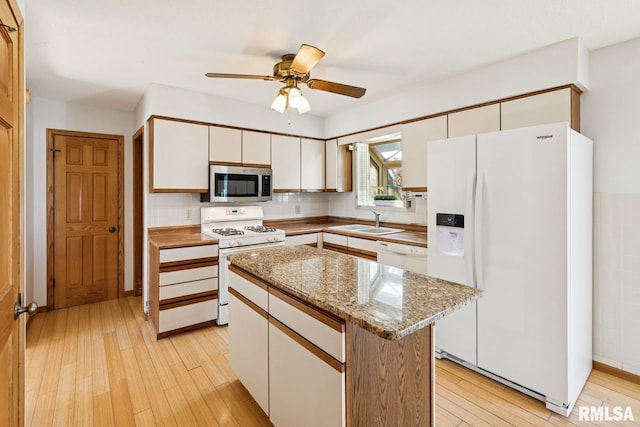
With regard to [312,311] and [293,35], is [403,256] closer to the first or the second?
[312,311]

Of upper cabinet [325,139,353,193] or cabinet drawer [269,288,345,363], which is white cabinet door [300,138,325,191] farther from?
cabinet drawer [269,288,345,363]

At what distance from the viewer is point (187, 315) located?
295 centimetres

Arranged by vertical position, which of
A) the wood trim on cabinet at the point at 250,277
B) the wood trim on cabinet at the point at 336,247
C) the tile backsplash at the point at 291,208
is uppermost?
the tile backsplash at the point at 291,208

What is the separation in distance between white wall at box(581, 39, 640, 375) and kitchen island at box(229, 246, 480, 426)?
1.69 meters

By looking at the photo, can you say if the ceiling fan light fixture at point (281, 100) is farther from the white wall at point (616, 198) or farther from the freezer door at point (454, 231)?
the white wall at point (616, 198)

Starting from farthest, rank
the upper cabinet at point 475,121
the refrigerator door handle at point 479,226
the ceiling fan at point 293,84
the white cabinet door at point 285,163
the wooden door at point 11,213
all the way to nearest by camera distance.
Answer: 1. the white cabinet door at point 285,163
2. the upper cabinet at point 475,121
3. the ceiling fan at point 293,84
4. the refrigerator door handle at point 479,226
5. the wooden door at point 11,213

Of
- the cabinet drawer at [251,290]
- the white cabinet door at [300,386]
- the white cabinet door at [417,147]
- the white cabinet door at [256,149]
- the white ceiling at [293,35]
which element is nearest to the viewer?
the white cabinet door at [300,386]

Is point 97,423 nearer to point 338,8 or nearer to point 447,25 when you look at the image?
point 338,8

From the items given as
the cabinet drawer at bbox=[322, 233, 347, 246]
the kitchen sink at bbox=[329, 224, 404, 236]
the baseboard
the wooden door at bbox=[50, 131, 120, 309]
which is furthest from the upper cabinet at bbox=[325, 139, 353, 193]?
the baseboard

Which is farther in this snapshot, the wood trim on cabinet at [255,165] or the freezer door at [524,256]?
the wood trim on cabinet at [255,165]

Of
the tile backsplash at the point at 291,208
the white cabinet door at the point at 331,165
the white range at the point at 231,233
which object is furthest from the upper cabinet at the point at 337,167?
the white range at the point at 231,233

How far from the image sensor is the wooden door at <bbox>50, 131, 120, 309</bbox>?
3.56 metres

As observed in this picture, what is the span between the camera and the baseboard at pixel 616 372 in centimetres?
220

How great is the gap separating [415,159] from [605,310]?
6.32ft
